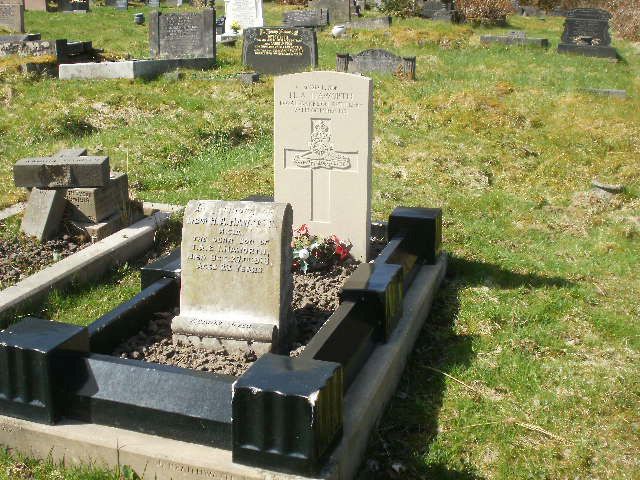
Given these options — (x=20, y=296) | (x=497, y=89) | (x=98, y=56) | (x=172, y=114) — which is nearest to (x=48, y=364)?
(x=20, y=296)

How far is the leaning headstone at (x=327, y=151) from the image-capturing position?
6289mm

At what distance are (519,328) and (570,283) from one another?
1215 millimetres

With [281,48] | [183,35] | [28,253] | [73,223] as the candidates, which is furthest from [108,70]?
[28,253]

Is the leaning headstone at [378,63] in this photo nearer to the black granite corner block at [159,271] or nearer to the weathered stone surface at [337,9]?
the black granite corner block at [159,271]

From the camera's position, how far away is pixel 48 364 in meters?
3.78

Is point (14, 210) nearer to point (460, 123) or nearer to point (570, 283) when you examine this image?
point (570, 283)

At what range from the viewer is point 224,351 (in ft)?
15.6

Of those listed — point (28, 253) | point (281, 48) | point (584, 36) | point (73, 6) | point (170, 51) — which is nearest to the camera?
point (28, 253)

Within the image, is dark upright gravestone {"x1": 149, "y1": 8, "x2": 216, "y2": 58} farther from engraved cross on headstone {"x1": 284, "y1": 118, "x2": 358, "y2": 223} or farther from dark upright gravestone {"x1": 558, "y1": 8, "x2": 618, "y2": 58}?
engraved cross on headstone {"x1": 284, "y1": 118, "x2": 358, "y2": 223}

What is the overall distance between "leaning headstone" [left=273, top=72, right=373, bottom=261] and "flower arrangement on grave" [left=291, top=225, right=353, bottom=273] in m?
0.12

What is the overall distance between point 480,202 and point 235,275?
16.5ft

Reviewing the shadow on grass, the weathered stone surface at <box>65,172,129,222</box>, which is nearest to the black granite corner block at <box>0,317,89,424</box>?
the shadow on grass

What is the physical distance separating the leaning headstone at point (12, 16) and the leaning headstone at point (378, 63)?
10293 mm

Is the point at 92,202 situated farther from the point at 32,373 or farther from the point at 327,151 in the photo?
the point at 32,373
